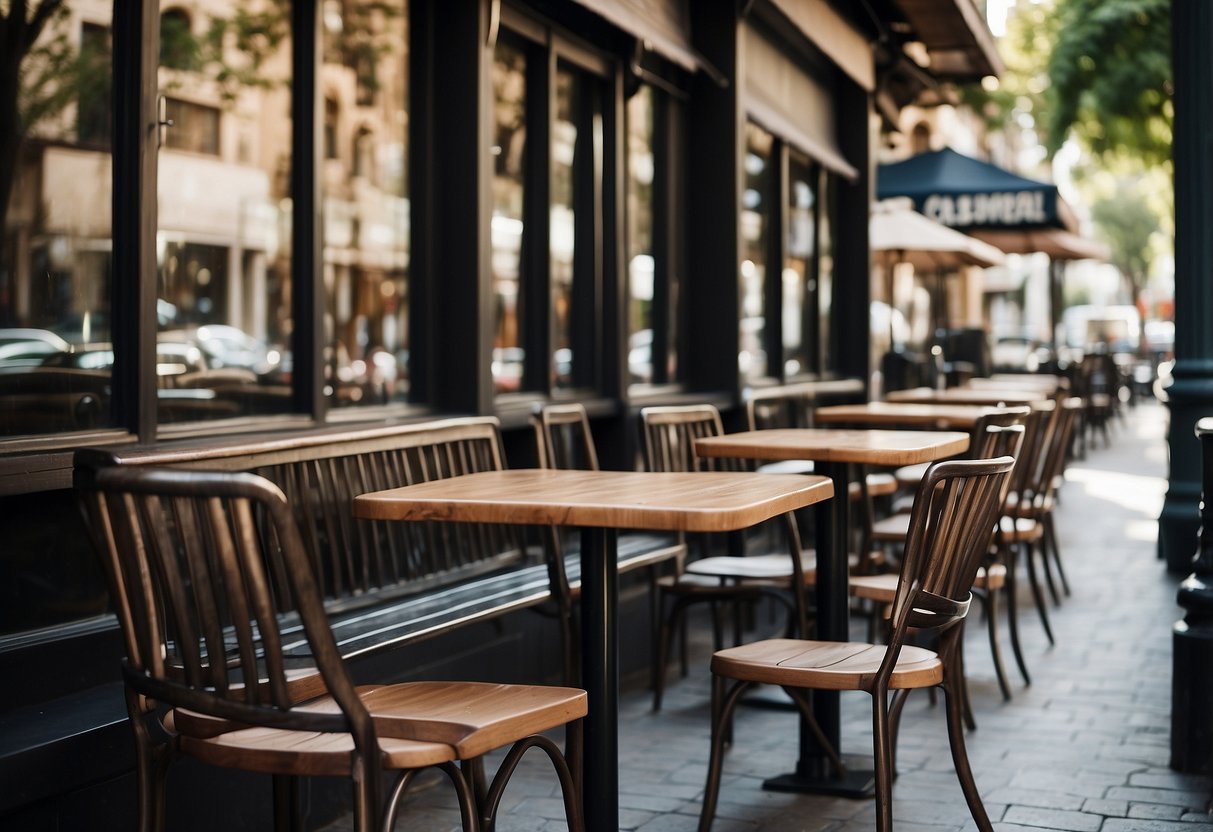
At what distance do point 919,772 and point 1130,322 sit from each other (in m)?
44.1

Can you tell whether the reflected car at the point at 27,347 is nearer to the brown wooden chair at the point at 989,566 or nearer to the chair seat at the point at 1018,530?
the brown wooden chair at the point at 989,566

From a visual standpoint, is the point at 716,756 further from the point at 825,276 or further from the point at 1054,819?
the point at 825,276

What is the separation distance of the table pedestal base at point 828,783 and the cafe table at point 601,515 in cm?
122

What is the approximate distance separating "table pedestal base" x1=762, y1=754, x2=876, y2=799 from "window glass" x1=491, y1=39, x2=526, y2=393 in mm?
2436

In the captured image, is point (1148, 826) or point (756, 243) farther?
point (756, 243)

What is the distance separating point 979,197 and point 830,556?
9.18 metres

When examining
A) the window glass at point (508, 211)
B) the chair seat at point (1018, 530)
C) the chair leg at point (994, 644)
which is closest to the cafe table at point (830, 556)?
the chair leg at point (994, 644)

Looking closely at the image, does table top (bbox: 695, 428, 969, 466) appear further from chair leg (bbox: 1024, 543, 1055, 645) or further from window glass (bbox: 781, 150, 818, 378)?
window glass (bbox: 781, 150, 818, 378)

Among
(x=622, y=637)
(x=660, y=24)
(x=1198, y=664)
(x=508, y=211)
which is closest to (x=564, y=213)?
(x=508, y=211)

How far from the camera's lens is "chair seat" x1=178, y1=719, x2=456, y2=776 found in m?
2.70

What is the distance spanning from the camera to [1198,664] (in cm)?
475

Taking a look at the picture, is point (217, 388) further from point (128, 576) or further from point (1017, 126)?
point (1017, 126)

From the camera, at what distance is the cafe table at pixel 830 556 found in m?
4.56

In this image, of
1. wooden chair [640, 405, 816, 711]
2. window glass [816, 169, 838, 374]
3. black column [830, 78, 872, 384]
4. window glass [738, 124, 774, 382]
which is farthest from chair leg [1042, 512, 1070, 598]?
black column [830, 78, 872, 384]
